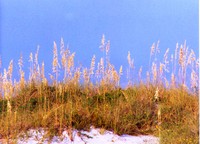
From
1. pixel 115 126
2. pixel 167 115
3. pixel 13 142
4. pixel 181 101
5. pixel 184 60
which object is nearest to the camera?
pixel 13 142

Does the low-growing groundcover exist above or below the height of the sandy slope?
above

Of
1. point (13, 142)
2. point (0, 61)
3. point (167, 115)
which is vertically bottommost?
point (13, 142)

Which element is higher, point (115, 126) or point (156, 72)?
point (156, 72)

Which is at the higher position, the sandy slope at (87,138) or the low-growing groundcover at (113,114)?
the low-growing groundcover at (113,114)

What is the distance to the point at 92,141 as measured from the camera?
7.95 m

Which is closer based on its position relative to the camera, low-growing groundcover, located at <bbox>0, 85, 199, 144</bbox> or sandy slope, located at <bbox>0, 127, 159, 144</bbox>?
sandy slope, located at <bbox>0, 127, 159, 144</bbox>

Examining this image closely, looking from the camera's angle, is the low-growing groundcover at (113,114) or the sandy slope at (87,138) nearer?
the sandy slope at (87,138)

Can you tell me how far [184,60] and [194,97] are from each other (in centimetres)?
103

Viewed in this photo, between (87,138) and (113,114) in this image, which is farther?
(113,114)

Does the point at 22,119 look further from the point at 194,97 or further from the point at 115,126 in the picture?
the point at 194,97

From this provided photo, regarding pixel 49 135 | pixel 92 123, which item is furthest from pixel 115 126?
pixel 49 135

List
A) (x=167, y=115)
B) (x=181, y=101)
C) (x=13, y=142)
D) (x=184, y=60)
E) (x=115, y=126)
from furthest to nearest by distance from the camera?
(x=184, y=60) → (x=181, y=101) → (x=167, y=115) → (x=115, y=126) → (x=13, y=142)

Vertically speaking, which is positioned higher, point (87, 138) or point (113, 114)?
point (113, 114)

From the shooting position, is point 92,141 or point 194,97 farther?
point 194,97
